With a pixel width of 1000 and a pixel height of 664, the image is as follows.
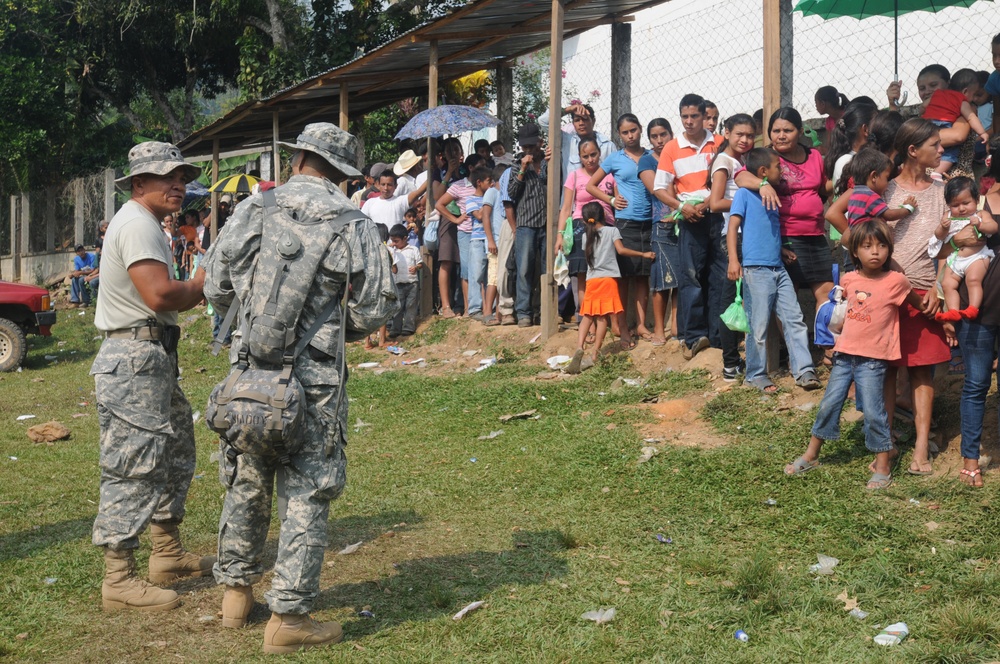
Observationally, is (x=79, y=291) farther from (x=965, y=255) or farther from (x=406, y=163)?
(x=965, y=255)

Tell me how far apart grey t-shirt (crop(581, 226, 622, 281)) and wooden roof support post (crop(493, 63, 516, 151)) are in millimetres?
4477

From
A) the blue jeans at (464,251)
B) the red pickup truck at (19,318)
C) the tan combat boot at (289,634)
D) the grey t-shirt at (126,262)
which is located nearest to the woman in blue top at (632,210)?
the blue jeans at (464,251)

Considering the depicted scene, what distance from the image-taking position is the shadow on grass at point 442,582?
4.90 m

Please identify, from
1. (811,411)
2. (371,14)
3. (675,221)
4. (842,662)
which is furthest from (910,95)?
(371,14)

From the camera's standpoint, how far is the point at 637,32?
1340 cm

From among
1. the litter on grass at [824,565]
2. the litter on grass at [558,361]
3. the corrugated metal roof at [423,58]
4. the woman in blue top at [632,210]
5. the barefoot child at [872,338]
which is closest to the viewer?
the litter on grass at [824,565]

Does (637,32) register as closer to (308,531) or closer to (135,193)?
(135,193)

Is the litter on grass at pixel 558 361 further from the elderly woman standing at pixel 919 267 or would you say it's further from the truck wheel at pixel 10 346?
the truck wheel at pixel 10 346

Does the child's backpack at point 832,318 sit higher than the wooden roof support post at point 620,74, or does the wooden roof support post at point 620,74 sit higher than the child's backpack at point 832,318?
the wooden roof support post at point 620,74

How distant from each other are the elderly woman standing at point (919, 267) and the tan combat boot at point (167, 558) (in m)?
4.05

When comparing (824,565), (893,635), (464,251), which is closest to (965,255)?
(824,565)

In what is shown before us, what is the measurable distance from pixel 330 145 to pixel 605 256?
18.1ft

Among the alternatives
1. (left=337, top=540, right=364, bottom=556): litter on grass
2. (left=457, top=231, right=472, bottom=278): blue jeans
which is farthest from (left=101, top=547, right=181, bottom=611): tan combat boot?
(left=457, top=231, right=472, bottom=278): blue jeans

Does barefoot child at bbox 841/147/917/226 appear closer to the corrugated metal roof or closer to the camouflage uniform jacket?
the camouflage uniform jacket
